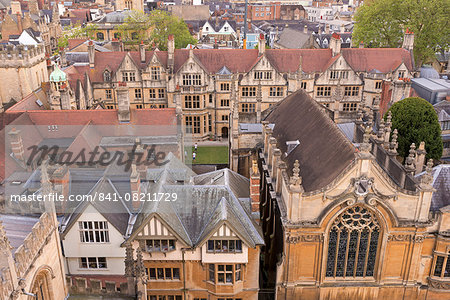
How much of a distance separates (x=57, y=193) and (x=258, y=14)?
13564cm

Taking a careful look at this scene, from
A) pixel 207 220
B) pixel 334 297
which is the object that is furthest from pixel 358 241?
pixel 207 220

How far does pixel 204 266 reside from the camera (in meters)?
24.0

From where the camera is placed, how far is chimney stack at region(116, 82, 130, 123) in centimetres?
3709

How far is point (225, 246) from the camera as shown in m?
23.5

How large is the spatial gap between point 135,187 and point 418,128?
3114 centimetres

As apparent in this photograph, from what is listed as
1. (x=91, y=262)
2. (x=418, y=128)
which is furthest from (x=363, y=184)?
(x=418, y=128)

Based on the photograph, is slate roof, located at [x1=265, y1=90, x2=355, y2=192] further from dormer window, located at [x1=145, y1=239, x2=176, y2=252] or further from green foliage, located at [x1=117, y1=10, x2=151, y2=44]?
green foliage, located at [x1=117, y1=10, x2=151, y2=44]

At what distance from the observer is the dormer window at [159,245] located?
76.8 ft

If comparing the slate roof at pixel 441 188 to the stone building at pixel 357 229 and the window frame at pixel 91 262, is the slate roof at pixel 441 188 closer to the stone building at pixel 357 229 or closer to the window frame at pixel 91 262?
the stone building at pixel 357 229

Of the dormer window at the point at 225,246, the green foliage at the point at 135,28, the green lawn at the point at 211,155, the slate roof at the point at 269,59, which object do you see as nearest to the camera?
the dormer window at the point at 225,246

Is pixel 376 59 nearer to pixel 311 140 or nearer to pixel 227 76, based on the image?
pixel 227 76

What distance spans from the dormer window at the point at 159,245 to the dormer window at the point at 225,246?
2.14m

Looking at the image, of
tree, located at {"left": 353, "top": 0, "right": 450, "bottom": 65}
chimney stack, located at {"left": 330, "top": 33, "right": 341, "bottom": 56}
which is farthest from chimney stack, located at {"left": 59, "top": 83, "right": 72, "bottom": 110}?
tree, located at {"left": 353, "top": 0, "right": 450, "bottom": 65}

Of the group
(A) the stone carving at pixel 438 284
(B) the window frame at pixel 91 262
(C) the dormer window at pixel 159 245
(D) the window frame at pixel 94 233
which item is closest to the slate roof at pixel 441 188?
(A) the stone carving at pixel 438 284
